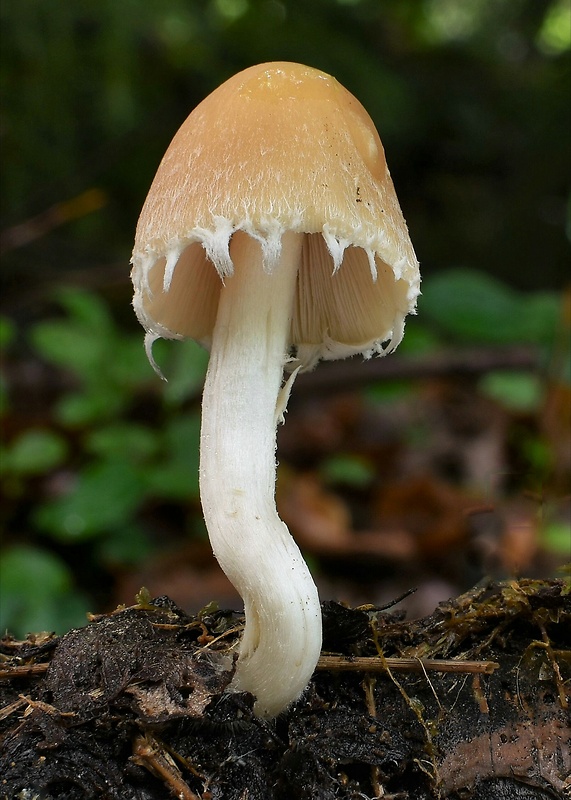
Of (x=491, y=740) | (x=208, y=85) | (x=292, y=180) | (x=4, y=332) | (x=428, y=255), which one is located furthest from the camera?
(x=428, y=255)

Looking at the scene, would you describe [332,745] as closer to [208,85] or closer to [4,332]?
[4,332]

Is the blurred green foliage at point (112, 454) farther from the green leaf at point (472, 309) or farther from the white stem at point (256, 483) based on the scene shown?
the white stem at point (256, 483)

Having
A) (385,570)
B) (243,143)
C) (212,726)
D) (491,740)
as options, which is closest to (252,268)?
(243,143)

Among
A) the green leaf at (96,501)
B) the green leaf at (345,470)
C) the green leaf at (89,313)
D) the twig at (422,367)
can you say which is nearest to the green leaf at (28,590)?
the green leaf at (96,501)

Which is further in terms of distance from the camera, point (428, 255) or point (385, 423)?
point (428, 255)

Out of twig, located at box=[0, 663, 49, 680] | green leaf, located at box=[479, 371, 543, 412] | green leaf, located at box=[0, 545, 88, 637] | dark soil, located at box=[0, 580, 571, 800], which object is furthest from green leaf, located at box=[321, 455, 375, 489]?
twig, located at box=[0, 663, 49, 680]

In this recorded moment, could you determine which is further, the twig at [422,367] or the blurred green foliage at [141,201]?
the twig at [422,367]

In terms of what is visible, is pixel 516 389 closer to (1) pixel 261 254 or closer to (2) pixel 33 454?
(2) pixel 33 454

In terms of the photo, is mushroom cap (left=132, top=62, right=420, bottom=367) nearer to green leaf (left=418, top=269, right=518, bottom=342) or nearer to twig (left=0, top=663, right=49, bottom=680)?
twig (left=0, top=663, right=49, bottom=680)
